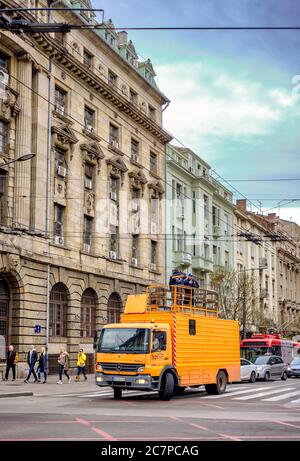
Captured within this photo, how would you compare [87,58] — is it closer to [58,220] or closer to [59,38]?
[59,38]

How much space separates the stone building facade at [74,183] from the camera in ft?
105

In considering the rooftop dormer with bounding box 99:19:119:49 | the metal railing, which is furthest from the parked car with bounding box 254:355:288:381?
the rooftop dormer with bounding box 99:19:119:49

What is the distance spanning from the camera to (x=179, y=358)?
71.1 ft

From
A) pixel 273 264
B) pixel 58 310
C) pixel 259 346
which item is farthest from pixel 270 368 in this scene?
pixel 273 264

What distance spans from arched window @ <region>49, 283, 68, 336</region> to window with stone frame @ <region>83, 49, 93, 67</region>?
13615mm

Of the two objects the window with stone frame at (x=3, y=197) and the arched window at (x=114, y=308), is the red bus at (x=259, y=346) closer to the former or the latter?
the arched window at (x=114, y=308)

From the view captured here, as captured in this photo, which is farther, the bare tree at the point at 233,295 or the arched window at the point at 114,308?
the bare tree at the point at 233,295

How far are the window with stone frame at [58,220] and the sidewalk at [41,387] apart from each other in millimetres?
8051

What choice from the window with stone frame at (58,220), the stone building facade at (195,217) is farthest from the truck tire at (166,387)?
the stone building facade at (195,217)

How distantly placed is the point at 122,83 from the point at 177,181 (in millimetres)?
11702

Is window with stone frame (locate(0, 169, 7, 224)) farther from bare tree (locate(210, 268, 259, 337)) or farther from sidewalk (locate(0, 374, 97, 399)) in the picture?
bare tree (locate(210, 268, 259, 337))

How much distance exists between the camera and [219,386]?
2483cm

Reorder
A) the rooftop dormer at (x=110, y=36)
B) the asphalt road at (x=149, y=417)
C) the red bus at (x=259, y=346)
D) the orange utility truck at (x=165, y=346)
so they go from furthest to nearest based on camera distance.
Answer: the red bus at (x=259, y=346) < the rooftop dormer at (x=110, y=36) < the orange utility truck at (x=165, y=346) < the asphalt road at (x=149, y=417)

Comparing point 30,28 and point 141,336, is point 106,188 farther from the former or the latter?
point 30,28
